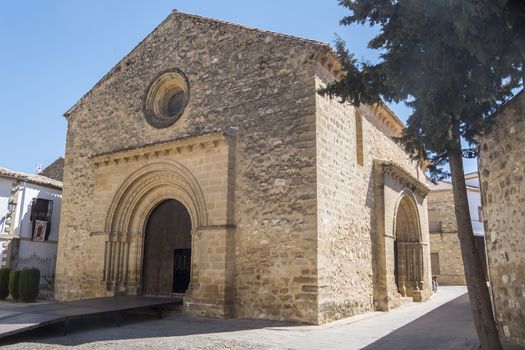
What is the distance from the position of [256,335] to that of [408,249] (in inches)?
326

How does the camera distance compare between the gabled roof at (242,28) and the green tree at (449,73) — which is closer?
the green tree at (449,73)

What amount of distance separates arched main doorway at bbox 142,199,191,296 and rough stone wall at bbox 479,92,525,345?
6476mm

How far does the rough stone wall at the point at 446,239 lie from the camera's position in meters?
24.8

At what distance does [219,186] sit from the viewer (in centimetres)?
957

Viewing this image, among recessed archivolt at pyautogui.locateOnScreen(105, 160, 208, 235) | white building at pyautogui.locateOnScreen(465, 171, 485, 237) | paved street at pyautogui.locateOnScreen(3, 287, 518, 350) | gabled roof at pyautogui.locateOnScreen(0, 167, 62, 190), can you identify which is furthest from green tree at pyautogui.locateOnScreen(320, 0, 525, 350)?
white building at pyautogui.locateOnScreen(465, 171, 485, 237)

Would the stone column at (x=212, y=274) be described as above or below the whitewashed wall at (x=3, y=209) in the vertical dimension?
below

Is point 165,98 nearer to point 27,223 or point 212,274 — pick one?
point 212,274

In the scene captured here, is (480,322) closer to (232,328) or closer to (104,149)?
(232,328)

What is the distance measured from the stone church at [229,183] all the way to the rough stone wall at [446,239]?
12712 millimetres

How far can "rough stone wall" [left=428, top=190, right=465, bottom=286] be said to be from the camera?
24.8 metres

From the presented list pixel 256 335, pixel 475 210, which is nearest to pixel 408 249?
pixel 256 335

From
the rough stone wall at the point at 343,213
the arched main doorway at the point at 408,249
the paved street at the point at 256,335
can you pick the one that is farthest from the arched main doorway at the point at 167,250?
the arched main doorway at the point at 408,249

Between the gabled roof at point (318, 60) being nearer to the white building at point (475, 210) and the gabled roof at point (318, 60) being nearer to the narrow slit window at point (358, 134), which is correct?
the narrow slit window at point (358, 134)

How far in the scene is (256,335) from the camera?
24.2ft
